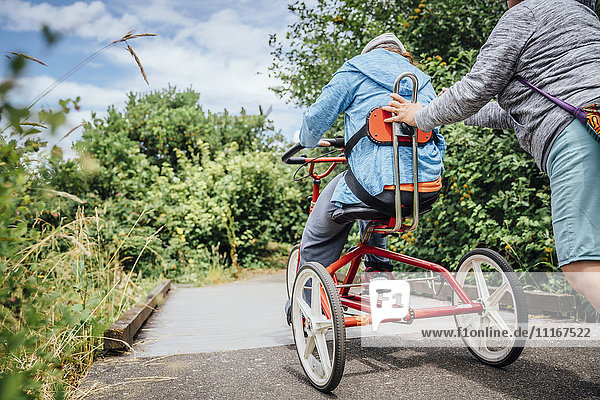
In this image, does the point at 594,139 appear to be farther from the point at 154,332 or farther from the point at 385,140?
the point at 154,332

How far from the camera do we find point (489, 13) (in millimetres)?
5234

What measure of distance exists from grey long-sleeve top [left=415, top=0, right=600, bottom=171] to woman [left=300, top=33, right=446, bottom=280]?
25.0 inches

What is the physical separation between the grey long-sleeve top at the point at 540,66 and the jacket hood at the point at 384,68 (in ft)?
2.13

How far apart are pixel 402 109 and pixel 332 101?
1.28 ft

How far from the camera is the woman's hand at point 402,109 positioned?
92.6 inches

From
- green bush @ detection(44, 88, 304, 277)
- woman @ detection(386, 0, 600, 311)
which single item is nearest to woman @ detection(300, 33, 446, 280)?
woman @ detection(386, 0, 600, 311)

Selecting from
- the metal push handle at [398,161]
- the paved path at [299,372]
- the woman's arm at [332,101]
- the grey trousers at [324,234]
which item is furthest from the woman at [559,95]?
the grey trousers at [324,234]

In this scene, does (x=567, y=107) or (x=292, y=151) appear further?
(x=292, y=151)

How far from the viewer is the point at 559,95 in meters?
1.75

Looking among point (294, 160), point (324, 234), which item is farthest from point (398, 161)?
point (294, 160)

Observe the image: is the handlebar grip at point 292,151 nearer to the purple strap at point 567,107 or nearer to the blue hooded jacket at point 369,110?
the blue hooded jacket at point 369,110

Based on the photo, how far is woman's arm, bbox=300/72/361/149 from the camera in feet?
8.50

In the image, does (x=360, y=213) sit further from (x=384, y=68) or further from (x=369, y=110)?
(x=384, y=68)

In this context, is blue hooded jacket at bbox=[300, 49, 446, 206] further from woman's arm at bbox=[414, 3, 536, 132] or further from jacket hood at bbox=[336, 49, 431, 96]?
woman's arm at bbox=[414, 3, 536, 132]
